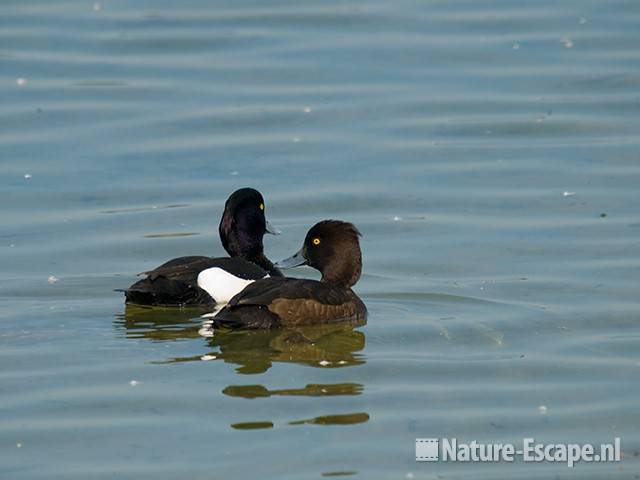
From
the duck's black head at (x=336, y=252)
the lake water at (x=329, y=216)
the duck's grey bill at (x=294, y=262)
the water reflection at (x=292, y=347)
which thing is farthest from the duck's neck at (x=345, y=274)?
the water reflection at (x=292, y=347)

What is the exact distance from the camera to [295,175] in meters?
14.8

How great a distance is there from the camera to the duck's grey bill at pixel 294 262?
11.7 m

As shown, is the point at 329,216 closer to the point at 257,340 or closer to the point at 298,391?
the point at 257,340


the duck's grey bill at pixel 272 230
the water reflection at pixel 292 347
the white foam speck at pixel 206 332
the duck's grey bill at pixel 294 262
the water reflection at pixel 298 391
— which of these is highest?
the duck's grey bill at pixel 272 230

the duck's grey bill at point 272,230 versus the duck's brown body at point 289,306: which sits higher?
the duck's grey bill at point 272,230

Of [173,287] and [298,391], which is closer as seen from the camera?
[298,391]

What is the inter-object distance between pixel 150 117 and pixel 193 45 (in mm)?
2873

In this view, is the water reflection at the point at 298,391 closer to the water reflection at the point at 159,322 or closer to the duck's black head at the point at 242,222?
the water reflection at the point at 159,322

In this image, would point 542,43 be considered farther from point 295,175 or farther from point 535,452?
point 535,452

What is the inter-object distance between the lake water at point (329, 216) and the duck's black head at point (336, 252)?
0.29m

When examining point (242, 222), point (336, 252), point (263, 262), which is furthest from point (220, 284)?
point (263, 262)

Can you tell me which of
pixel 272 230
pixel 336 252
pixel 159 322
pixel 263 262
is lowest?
pixel 159 322

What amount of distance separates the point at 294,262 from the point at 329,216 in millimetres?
2014

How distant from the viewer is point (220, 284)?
11.5 metres
